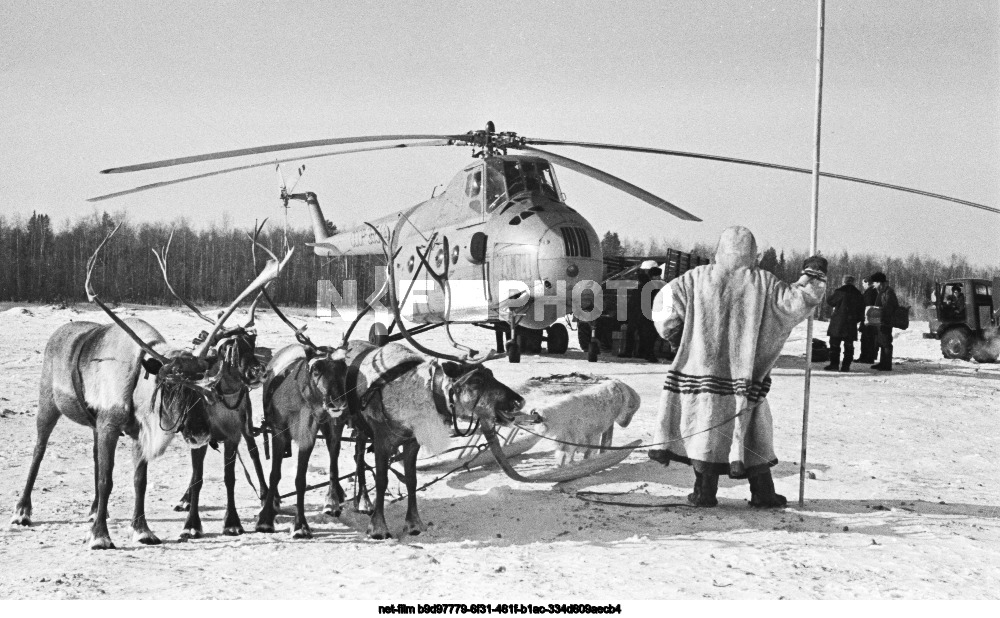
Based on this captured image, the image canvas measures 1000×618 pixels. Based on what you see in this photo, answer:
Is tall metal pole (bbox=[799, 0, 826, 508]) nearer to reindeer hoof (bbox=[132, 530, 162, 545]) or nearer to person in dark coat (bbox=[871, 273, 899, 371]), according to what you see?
reindeer hoof (bbox=[132, 530, 162, 545])

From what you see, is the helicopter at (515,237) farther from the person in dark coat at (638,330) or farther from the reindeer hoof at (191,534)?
the reindeer hoof at (191,534)

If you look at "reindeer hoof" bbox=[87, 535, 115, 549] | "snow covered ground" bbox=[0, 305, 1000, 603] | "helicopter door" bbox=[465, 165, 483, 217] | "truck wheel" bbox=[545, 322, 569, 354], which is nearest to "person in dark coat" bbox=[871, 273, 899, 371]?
"truck wheel" bbox=[545, 322, 569, 354]

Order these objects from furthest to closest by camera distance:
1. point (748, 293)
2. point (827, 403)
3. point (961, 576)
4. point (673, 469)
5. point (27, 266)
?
point (27, 266) → point (827, 403) → point (673, 469) → point (748, 293) → point (961, 576)

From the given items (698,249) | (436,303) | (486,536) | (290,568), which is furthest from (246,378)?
(698,249)

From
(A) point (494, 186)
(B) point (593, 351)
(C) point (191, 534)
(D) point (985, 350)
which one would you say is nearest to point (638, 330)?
(B) point (593, 351)

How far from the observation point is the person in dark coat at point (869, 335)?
1728 centimetres

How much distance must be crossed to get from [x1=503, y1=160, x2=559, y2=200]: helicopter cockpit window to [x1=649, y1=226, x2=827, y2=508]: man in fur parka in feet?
31.1

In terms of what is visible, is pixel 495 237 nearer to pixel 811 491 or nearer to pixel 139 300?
pixel 139 300

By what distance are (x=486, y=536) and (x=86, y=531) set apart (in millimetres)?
2383

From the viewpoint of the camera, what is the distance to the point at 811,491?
654 cm

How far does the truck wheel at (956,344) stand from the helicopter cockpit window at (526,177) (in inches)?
388

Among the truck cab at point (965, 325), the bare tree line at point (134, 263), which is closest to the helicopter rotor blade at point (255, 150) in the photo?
the bare tree line at point (134, 263)

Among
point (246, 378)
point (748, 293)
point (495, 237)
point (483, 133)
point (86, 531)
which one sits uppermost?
point (483, 133)

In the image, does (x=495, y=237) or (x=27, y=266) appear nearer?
(x=495, y=237)
